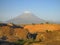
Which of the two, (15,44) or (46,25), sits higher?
(46,25)

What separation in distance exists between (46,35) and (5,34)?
804 centimetres

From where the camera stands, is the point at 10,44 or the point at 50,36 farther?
the point at 50,36

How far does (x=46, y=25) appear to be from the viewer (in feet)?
137

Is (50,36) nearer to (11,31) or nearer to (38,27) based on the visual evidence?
(11,31)

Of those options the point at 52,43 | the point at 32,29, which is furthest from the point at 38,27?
the point at 52,43

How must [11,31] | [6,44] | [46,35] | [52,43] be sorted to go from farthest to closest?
1. [11,31]
2. [46,35]
3. [6,44]
4. [52,43]

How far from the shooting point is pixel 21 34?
32031 mm

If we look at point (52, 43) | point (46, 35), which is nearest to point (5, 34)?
point (46, 35)

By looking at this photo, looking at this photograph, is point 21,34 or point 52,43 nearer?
point 52,43

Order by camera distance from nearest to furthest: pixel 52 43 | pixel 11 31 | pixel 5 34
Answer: pixel 52 43 → pixel 5 34 → pixel 11 31

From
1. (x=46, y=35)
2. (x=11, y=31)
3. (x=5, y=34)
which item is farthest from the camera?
(x=11, y=31)

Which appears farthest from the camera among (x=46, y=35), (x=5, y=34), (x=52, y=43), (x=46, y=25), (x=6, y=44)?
(x=46, y=25)

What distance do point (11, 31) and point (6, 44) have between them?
10767mm

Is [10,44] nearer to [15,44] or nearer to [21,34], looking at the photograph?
[15,44]
